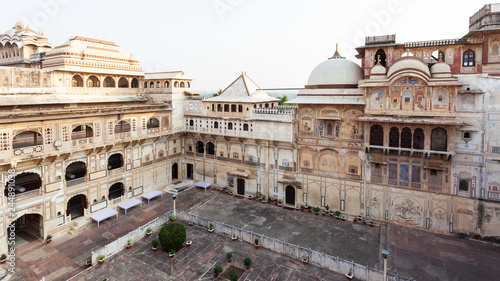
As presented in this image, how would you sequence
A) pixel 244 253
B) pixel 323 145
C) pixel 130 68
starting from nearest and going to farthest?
pixel 244 253 < pixel 323 145 < pixel 130 68

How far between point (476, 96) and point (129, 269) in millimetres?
24505

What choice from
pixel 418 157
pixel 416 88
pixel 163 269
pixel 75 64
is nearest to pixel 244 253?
pixel 163 269

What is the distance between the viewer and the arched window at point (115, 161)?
81.5ft

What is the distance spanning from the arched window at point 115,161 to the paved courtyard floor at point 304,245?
166 inches

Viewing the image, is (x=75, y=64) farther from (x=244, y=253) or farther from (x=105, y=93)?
(x=244, y=253)

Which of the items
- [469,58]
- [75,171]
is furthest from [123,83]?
[469,58]

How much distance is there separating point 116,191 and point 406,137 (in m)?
24.0

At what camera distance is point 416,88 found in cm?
1970

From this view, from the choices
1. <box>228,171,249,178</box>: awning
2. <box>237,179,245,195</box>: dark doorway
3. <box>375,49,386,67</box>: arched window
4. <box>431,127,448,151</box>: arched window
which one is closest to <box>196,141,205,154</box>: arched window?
<box>228,171,249,178</box>: awning

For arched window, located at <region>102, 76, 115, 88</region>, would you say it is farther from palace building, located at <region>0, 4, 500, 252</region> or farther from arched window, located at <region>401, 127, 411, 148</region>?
arched window, located at <region>401, 127, 411, 148</region>

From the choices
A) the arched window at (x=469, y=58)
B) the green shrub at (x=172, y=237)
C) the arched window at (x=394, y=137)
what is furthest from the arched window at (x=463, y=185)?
the green shrub at (x=172, y=237)

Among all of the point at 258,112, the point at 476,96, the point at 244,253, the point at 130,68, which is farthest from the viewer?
the point at 130,68

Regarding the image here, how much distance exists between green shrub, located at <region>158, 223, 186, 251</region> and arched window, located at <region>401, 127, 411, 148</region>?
1669cm

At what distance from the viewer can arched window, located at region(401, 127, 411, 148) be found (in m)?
20.3
